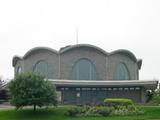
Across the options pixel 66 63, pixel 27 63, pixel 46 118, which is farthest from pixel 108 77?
pixel 46 118

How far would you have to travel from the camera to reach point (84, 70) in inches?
2440

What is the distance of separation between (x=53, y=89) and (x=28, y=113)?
3.40 meters

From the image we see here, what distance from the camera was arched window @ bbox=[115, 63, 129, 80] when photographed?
6358cm

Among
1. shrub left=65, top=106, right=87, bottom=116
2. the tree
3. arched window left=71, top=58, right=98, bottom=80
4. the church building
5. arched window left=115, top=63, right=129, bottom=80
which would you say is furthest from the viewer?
arched window left=115, top=63, right=129, bottom=80

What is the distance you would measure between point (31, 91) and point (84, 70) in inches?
866

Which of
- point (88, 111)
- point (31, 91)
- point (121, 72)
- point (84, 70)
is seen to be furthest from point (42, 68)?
point (88, 111)

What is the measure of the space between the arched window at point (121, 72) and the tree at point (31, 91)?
23011 millimetres

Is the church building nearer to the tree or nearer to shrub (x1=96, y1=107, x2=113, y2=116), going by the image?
the tree

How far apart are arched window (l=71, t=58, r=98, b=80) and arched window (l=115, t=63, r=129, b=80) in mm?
3615

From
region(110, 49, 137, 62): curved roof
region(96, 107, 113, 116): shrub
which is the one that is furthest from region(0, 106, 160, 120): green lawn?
region(110, 49, 137, 62): curved roof

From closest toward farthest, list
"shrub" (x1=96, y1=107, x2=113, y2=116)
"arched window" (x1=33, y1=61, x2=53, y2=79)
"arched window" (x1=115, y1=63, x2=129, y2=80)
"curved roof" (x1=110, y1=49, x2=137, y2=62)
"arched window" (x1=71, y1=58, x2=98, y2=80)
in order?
1. "shrub" (x1=96, y1=107, x2=113, y2=116)
2. "arched window" (x1=71, y1=58, x2=98, y2=80)
3. "arched window" (x1=33, y1=61, x2=53, y2=79)
4. "arched window" (x1=115, y1=63, x2=129, y2=80)
5. "curved roof" (x1=110, y1=49, x2=137, y2=62)

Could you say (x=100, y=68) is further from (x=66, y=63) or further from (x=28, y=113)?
(x=28, y=113)

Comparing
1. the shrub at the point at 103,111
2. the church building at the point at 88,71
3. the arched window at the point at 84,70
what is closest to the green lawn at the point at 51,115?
the shrub at the point at 103,111

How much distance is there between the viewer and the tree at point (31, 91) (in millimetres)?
40250
